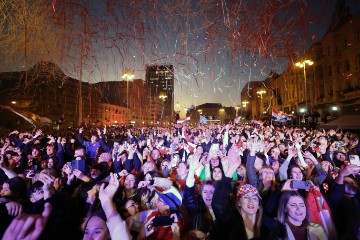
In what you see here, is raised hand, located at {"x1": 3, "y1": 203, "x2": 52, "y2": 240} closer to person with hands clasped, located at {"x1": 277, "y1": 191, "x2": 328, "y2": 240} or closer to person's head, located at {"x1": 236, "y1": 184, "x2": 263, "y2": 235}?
person's head, located at {"x1": 236, "y1": 184, "x2": 263, "y2": 235}

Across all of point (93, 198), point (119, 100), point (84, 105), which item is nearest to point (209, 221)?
point (93, 198)

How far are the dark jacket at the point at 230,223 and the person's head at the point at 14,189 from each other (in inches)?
122

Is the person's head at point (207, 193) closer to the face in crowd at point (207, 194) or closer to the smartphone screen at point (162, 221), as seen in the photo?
the face in crowd at point (207, 194)

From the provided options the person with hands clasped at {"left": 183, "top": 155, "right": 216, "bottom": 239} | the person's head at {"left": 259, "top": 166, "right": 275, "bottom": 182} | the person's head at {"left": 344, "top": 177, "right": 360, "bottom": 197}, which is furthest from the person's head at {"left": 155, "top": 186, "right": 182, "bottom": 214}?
the person's head at {"left": 344, "top": 177, "right": 360, "bottom": 197}

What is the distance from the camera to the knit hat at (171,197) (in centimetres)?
378

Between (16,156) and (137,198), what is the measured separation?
4.53 meters

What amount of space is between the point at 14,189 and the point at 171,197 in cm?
251

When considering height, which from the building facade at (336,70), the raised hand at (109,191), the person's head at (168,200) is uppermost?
the building facade at (336,70)

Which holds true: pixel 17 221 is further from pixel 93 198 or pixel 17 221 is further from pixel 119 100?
pixel 119 100

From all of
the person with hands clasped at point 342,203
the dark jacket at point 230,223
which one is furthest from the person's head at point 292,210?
the person with hands clasped at point 342,203

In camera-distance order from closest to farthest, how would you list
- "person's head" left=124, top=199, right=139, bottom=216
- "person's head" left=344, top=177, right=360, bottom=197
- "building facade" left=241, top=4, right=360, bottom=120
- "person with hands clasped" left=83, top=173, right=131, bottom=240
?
"person with hands clasped" left=83, top=173, right=131, bottom=240 → "person's head" left=124, top=199, right=139, bottom=216 → "person's head" left=344, top=177, right=360, bottom=197 → "building facade" left=241, top=4, right=360, bottom=120

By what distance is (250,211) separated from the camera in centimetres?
321

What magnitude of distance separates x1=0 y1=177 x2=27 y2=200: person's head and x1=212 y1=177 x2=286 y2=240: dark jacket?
309 centimetres

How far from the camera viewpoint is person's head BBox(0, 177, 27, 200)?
4.07 metres
